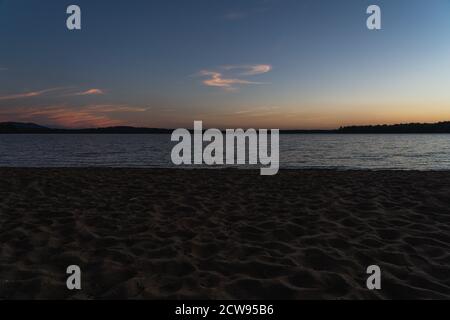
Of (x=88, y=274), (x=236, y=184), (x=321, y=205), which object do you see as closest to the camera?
(x=88, y=274)

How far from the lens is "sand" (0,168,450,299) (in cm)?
391

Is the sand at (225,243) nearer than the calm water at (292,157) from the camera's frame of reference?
Yes

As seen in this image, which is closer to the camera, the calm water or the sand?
the sand

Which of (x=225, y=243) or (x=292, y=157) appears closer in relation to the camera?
(x=225, y=243)

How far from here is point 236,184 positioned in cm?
1129

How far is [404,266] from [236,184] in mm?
7104

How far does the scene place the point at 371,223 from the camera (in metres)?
6.37

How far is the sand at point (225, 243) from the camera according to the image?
391cm

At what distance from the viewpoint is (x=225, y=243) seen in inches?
210

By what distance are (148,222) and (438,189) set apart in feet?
27.0

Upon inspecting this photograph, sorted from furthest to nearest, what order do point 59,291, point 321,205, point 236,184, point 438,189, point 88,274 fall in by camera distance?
point 236,184
point 438,189
point 321,205
point 88,274
point 59,291
